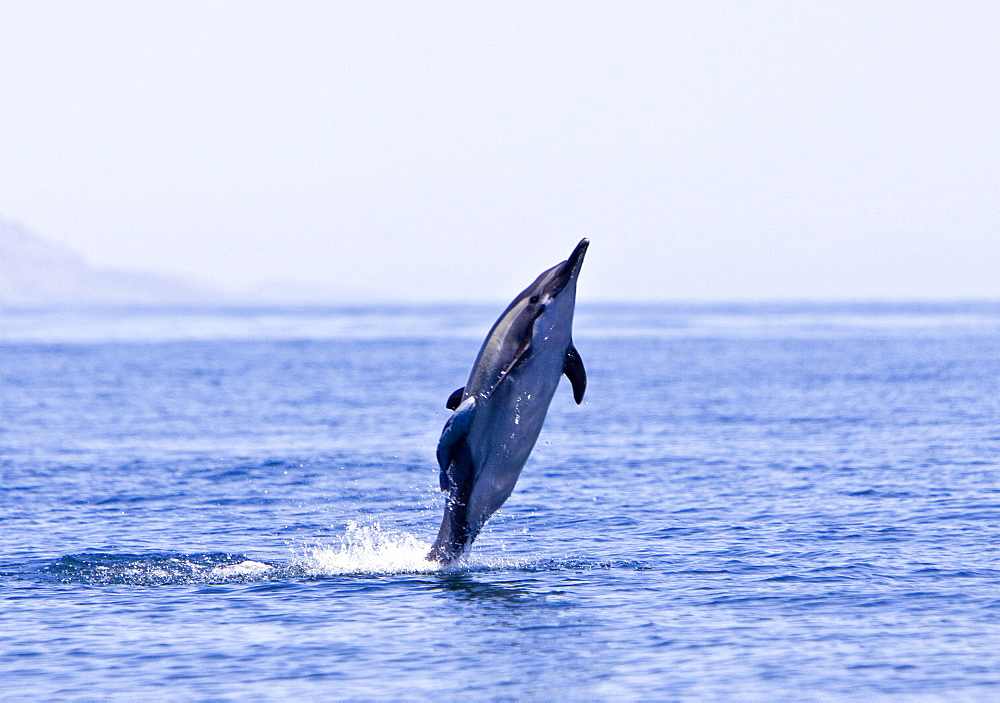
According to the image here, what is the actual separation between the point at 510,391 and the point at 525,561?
4568 mm

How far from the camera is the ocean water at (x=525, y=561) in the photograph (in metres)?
16.0

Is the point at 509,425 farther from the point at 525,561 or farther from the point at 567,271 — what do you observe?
the point at 525,561

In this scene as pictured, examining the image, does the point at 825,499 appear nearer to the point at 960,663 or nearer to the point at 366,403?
the point at 960,663

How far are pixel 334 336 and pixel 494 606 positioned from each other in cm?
Answer: 14602

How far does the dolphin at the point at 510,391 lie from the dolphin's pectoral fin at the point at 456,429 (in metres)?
0.01

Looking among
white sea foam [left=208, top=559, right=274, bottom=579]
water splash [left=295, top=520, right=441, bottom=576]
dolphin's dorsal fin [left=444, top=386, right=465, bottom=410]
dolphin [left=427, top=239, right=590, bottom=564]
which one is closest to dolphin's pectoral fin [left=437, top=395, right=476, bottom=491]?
dolphin [left=427, top=239, right=590, bottom=564]

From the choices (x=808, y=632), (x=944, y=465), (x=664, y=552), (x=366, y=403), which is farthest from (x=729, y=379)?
(x=808, y=632)

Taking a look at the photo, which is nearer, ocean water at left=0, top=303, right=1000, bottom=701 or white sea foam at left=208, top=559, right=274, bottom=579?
ocean water at left=0, top=303, right=1000, bottom=701

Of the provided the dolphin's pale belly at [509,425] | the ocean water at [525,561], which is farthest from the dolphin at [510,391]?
the ocean water at [525,561]

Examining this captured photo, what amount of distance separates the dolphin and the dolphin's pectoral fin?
1cm

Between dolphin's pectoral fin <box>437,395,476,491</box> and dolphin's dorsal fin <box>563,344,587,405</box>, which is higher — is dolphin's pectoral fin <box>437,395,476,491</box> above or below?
below

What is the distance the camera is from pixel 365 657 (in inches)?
655

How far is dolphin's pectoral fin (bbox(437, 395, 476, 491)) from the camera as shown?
18.6 meters

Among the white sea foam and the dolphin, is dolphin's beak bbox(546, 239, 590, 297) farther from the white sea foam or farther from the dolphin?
the white sea foam
